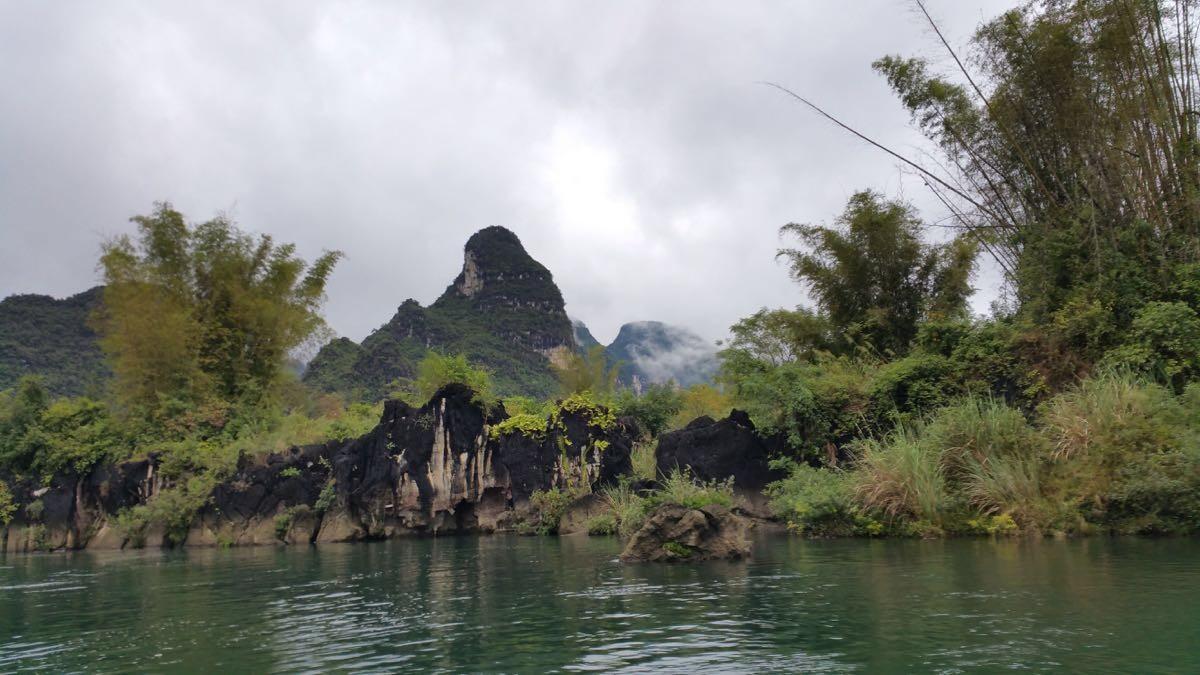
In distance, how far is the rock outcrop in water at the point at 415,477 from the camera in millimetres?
22188

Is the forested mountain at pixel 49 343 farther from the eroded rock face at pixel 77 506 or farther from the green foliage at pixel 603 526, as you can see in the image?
the green foliage at pixel 603 526

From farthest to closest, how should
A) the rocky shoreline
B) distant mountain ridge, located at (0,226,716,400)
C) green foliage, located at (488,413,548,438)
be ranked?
1. distant mountain ridge, located at (0,226,716,400)
2. green foliage, located at (488,413,548,438)
3. the rocky shoreline

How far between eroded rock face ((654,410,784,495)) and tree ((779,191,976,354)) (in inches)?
155

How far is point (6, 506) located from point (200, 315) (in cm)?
908

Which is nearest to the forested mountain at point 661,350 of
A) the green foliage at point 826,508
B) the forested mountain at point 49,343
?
the forested mountain at point 49,343

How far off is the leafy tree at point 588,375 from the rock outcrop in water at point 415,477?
11.9 ft

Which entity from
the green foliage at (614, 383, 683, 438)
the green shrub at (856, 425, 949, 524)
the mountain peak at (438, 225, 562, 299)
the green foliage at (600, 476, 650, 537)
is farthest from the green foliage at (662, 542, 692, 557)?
the mountain peak at (438, 225, 562, 299)

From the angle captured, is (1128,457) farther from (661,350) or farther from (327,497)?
(661,350)

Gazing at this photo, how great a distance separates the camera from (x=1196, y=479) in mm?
10617

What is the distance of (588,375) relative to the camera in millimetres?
27797

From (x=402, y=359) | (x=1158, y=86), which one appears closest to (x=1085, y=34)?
(x=1158, y=86)

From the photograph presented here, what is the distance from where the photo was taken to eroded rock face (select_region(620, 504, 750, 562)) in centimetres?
1141

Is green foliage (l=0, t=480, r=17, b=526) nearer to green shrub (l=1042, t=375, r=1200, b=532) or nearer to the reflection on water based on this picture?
the reflection on water

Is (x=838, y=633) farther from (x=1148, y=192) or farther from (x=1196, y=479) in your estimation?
(x=1148, y=192)
